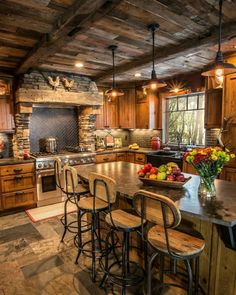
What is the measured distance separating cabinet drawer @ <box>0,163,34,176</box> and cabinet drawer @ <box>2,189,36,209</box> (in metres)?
0.37

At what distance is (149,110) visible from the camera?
525 cm

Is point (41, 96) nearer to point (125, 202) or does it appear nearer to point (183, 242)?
point (125, 202)

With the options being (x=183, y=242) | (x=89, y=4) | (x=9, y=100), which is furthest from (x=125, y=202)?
(x=9, y=100)

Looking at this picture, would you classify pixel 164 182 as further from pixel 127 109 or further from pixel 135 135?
pixel 135 135

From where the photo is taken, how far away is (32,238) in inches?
119

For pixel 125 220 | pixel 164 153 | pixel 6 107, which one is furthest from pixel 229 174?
pixel 6 107

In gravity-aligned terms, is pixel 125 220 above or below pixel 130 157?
below

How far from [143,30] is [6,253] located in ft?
10.2

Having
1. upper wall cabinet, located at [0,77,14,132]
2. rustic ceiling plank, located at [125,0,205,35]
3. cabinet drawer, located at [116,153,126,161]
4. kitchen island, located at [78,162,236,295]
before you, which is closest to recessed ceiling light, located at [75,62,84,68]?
upper wall cabinet, located at [0,77,14,132]

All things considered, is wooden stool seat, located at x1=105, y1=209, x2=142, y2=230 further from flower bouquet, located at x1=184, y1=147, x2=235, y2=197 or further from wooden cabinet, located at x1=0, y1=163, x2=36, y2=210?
wooden cabinet, located at x1=0, y1=163, x2=36, y2=210

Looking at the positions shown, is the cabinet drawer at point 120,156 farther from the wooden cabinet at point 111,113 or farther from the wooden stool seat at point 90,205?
the wooden stool seat at point 90,205

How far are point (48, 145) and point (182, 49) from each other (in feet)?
10.1

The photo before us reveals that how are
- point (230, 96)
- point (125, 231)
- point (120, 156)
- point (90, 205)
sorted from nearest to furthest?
point (125, 231), point (90, 205), point (230, 96), point (120, 156)

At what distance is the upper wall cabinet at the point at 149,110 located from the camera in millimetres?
5258
